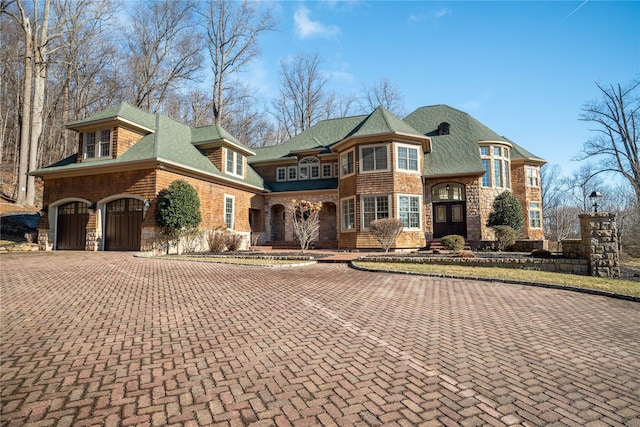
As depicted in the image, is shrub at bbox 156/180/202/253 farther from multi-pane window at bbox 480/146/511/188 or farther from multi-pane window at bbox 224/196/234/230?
multi-pane window at bbox 480/146/511/188

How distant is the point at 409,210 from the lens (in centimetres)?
1809

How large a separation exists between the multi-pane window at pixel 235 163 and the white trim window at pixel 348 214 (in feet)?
23.4

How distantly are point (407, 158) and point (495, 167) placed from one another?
23.6 feet

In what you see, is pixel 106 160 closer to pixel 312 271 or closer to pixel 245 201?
pixel 245 201

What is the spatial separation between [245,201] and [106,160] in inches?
309

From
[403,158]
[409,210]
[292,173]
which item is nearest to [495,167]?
[403,158]

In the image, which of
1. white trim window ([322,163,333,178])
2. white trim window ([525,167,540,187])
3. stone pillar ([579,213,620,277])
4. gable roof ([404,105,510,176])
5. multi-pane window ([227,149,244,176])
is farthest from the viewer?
white trim window ([525,167,540,187])

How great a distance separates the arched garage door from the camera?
15844 millimetres

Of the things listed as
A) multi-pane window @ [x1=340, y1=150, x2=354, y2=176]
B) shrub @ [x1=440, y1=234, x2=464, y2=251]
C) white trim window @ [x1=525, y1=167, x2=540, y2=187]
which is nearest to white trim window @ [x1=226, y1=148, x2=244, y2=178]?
multi-pane window @ [x1=340, y1=150, x2=354, y2=176]

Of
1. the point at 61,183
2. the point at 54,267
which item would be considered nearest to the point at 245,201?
the point at 61,183

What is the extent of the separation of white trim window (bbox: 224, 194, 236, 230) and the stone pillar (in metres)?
16.4

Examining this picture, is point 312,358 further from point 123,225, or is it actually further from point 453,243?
point 123,225

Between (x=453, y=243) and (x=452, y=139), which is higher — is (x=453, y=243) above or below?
below

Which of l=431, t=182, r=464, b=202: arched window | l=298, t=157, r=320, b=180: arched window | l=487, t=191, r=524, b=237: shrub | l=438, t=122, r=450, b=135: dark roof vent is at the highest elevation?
l=438, t=122, r=450, b=135: dark roof vent
